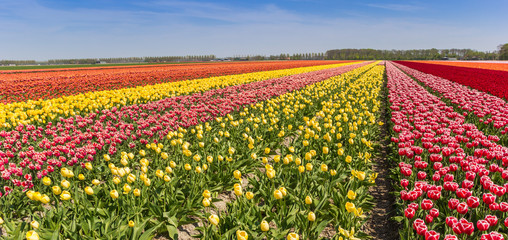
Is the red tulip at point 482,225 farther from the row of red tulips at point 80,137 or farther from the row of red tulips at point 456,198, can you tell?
the row of red tulips at point 80,137

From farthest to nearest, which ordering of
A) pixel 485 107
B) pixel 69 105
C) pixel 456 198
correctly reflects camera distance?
1. pixel 69 105
2. pixel 485 107
3. pixel 456 198

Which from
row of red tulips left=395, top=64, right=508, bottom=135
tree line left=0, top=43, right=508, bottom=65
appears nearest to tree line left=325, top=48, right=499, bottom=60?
tree line left=0, top=43, right=508, bottom=65

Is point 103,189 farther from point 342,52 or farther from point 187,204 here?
point 342,52

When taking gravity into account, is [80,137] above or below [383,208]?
above

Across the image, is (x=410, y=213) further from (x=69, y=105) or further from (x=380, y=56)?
(x=380, y=56)

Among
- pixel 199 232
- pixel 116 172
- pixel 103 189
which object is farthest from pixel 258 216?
pixel 103 189

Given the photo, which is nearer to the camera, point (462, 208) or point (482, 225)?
point (482, 225)

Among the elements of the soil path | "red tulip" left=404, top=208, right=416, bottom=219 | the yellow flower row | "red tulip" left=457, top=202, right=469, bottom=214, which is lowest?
the soil path

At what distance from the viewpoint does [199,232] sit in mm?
3707

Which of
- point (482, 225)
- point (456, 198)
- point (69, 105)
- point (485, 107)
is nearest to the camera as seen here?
point (482, 225)

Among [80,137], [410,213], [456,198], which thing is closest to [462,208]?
[410,213]

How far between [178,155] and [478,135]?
216 inches

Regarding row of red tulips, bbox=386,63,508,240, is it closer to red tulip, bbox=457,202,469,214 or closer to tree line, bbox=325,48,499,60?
red tulip, bbox=457,202,469,214

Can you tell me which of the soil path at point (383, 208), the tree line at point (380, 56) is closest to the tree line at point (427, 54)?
the tree line at point (380, 56)
